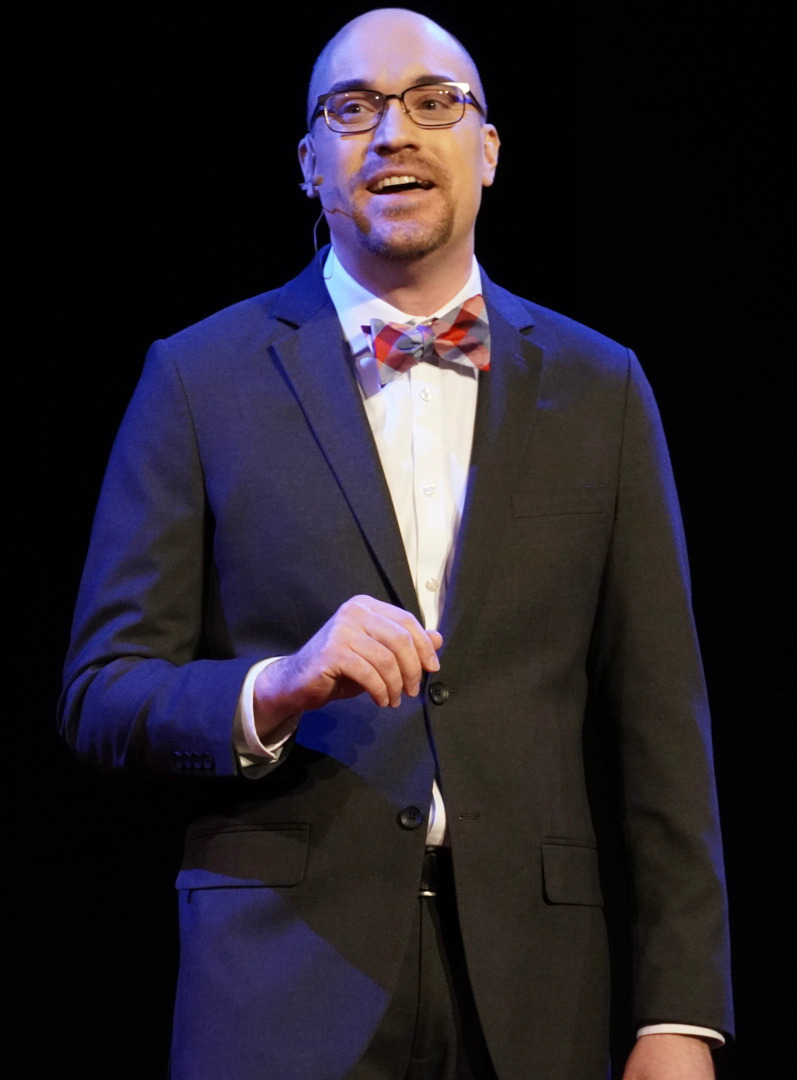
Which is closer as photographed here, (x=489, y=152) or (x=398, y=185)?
(x=398, y=185)

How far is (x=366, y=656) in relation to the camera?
5.43 feet

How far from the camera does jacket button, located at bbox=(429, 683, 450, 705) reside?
192 centimetres

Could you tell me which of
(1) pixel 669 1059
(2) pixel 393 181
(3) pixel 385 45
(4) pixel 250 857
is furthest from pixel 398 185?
(1) pixel 669 1059

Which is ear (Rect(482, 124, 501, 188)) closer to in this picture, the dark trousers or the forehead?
the forehead

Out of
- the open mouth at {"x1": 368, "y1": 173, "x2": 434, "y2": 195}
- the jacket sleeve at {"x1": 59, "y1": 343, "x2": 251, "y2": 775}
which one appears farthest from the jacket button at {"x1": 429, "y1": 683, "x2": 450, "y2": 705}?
the open mouth at {"x1": 368, "y1": 173, "x2": 434, "y2": 195}

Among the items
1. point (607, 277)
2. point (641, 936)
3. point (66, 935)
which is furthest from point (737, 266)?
point (66, 935)

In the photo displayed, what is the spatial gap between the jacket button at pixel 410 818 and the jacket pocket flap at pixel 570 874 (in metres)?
0.19

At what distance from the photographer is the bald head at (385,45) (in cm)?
226

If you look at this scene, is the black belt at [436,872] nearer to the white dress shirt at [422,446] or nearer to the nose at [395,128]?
the white dress shirt at [422,446]

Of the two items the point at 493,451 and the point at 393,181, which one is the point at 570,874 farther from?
the point at 393,181

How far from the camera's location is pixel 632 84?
3.06 metres

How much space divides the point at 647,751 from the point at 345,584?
19.5 inches

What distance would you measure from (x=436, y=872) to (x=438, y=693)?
234mm

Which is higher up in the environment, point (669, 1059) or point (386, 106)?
point (386, 106)
